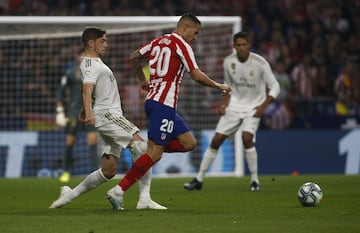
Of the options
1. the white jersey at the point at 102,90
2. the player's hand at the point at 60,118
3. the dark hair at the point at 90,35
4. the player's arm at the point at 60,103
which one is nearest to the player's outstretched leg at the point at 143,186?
the white jersey at the point at 102,90

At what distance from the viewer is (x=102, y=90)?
10.1 meters

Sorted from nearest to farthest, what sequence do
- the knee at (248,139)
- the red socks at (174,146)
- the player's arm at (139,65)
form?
the red socks at (174,146)
the player's arm at (139,65)
the knee at (248,139)

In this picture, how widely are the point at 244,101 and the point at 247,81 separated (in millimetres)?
288

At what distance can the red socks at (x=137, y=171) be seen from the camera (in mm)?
9859

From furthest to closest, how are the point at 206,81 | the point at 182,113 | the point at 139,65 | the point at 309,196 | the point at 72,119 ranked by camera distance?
1. the point at 182,113
2. the point at 72,119
3. the point at 139,65
4. the point at 309,196
5. the point at 206,81

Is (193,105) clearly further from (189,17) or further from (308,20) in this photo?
(189,17)

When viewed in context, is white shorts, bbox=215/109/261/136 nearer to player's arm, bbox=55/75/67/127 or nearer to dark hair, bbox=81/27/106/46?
Answer: player's arm, bbox=55/75/67/127

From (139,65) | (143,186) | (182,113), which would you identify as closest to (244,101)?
(139,65)

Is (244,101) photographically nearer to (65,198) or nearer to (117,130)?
(117,130)

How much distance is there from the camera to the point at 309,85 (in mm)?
21750

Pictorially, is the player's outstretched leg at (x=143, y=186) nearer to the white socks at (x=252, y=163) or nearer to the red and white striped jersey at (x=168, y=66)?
the red and white striped jersey at (x=168, y=66)

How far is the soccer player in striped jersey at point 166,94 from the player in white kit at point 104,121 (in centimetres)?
24

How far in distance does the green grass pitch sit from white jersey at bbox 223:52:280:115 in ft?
3.87

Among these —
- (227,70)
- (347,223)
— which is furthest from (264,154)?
(347,223)
